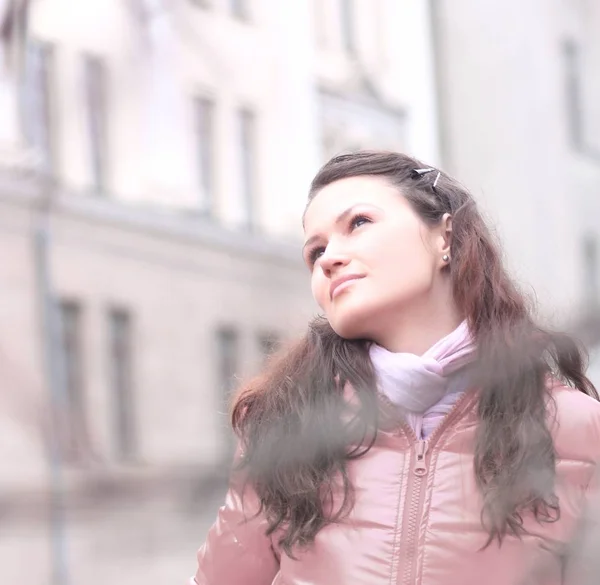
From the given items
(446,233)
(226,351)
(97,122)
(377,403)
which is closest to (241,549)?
(377,403)

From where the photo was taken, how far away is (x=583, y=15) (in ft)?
14.4

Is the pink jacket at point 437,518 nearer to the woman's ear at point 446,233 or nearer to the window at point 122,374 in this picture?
the woman's ear at point 446,233

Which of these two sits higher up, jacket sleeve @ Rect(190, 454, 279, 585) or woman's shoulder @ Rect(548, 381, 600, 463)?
woman's shoulder @ Rect(548, 381, 600, 463)

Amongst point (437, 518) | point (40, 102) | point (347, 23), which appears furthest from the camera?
point (347, 23)

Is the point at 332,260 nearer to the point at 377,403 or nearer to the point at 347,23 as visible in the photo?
the point at 377,403

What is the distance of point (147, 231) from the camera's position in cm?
434

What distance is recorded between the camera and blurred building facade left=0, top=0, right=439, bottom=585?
3.93m

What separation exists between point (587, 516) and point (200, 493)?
3.44 meters

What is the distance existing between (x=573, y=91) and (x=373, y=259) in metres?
3.87

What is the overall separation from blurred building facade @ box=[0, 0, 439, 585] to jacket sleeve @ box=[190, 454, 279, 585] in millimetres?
2641

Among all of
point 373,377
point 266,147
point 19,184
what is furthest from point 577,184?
point 373,377

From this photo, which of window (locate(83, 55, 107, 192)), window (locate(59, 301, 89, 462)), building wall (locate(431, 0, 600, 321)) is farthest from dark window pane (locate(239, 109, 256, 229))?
window (locate(59, 301, 89, 462))

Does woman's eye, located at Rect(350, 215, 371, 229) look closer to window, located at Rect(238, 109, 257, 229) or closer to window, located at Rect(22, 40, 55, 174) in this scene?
window, located at Rect(22, 40, 55, 174)

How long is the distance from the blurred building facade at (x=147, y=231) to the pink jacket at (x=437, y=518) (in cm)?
273
